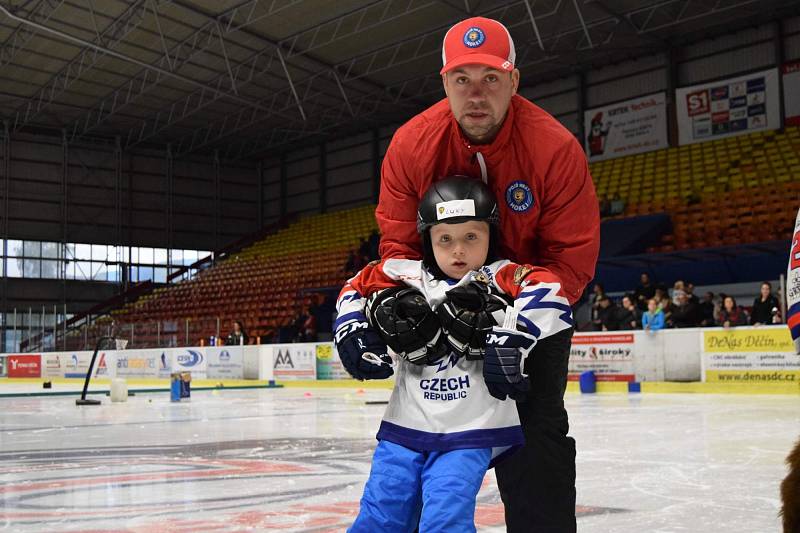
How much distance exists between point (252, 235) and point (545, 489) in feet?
125

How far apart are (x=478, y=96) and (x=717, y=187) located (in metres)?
21.6

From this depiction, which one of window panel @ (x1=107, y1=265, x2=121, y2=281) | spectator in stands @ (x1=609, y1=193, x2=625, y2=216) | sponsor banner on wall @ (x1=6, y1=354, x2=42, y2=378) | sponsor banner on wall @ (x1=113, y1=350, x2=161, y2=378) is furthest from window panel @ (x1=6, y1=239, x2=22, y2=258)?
spectator in stands @ (x1=609, y1=193, x2=625, y2=216)

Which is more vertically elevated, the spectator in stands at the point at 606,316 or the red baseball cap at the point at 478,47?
the red baseball cap at the point at 478,47

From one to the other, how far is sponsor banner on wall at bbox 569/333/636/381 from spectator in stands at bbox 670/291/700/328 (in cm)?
83

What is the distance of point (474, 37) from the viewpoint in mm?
2701

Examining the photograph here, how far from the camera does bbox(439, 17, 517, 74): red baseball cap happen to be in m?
2.67

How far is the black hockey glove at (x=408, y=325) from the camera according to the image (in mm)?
2461

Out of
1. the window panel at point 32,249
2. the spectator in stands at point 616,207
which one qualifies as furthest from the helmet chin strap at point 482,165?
the window panel at point 32,249

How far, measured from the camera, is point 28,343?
31453 millimetres

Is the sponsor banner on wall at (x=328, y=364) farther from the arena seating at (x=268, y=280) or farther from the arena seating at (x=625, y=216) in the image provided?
the arena seating at (x=268, y=280)

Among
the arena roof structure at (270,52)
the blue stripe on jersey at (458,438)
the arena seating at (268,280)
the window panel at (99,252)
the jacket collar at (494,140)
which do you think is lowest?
the blue stripe on jersey at (458,438)

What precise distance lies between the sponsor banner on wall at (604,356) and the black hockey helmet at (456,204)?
13.2m

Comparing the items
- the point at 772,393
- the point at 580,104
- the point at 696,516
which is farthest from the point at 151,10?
the point at 696,516

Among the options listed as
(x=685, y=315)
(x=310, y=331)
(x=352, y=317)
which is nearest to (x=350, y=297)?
(x=352, y=317)
